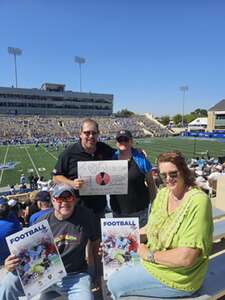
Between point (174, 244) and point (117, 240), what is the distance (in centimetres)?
71

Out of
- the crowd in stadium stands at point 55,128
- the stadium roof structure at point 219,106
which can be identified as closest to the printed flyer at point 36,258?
the crowd in stadium stands at point 55,128

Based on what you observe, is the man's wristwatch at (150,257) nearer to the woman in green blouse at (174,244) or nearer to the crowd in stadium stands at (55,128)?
the woman in green blouse at (174,244)

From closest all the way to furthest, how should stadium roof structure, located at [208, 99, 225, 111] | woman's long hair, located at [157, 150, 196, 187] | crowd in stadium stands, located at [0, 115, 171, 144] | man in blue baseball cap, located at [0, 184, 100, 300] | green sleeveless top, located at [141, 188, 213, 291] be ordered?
green sleeveless top, located at [141, 188, 213, 291]
woman's long hair, located at [157, 150, 196, 187]
man in blue baseball cap, located at [0, 184, 100, 300]
crowd in stadium stands, located at [0, 115, 171, 144]
stadium roof structure, located at [208, 99, 225, 111]

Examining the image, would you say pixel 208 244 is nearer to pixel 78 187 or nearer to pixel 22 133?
pixel 78 187

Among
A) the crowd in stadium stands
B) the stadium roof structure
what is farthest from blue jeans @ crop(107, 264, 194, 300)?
the stadium roof structure

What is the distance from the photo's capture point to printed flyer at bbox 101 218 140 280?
2.82m

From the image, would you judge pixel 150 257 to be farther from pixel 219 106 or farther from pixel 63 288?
pixel 219 106

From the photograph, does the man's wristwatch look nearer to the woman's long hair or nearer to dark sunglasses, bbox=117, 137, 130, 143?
the woman's long hair

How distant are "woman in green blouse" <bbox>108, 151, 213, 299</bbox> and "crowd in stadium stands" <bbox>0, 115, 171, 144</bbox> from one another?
194ft

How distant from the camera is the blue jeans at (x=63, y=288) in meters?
2.67

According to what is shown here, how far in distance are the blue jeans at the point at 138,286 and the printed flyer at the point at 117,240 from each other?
0.34 m

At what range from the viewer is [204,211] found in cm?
217

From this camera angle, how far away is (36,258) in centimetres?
260

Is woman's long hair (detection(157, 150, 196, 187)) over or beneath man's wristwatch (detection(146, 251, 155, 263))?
over
